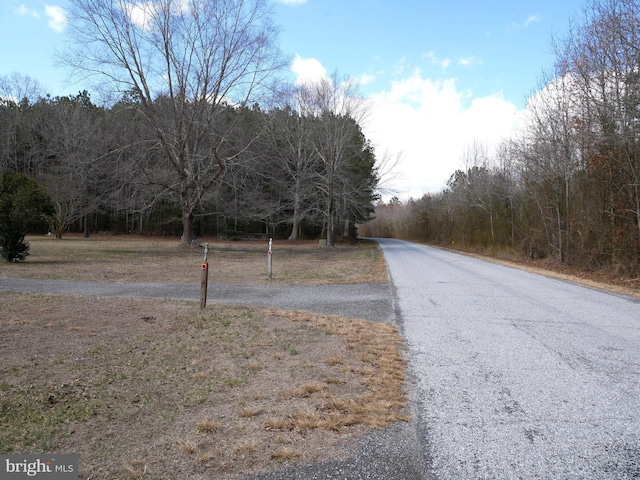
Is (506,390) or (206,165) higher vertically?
(206,165)

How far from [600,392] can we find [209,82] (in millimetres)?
22896

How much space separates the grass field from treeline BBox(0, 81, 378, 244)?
1710cm

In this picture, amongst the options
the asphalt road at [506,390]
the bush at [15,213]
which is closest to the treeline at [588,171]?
the asphalt road at [506,390]

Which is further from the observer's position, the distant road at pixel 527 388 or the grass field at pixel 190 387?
the grass field at pixel 190 387

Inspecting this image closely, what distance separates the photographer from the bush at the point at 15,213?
14.9 m

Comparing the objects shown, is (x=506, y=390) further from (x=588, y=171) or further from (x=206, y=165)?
(x=206, y=165)

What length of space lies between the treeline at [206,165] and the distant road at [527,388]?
18290 millimetres

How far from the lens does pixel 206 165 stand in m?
26.9

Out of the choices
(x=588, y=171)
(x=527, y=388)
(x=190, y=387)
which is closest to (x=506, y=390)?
(x=527, y=388)

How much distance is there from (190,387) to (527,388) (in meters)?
3.34

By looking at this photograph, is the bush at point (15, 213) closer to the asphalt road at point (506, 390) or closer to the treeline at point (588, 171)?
the asphalt road at point (506, 390)

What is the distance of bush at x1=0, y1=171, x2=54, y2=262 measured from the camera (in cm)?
1493

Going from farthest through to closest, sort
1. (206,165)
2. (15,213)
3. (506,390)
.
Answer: (206,165), (15,213), (506,390)

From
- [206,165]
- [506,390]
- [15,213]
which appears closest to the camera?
[506,390]
